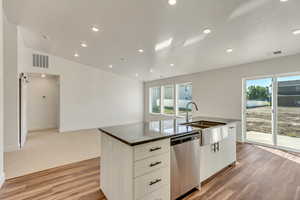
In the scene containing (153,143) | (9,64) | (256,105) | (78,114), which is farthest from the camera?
(78,114)

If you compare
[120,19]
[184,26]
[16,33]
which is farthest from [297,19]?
[16,33]

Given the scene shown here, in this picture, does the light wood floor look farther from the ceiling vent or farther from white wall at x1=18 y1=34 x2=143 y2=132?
the ceiling vent

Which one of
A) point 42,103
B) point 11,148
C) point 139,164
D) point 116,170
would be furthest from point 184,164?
point 42,103

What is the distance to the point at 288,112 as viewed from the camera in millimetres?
3971

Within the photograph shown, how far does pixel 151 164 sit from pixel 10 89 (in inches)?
177

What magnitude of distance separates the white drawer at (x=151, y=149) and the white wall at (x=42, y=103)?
658 centimetres

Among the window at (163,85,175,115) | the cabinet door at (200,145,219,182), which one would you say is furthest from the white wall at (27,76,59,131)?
the cabinet door at (200,145,219,182)

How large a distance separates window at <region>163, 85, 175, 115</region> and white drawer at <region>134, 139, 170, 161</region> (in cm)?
550

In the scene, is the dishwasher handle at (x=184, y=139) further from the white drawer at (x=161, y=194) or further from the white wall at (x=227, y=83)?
the white wall at (x=227, y=83)

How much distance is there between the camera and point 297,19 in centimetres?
244

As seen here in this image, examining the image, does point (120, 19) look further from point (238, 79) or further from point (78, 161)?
point (238, 79)

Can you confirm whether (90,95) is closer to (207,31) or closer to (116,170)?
(207,31)

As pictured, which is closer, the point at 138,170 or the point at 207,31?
the point at 138,170

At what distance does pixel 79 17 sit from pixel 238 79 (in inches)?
186
